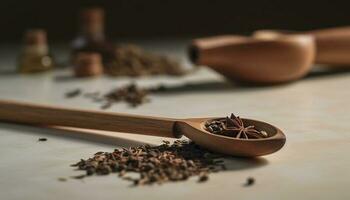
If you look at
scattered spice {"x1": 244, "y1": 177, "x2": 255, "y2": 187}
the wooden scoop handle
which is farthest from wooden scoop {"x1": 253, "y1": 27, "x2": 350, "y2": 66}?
scattered spice {"x1": 244, "y1": 177, "x2": 255, "y2": 187}

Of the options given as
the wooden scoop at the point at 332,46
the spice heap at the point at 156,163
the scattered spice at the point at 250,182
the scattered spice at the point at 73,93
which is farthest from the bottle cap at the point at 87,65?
the scattered spice at the point at 250,182

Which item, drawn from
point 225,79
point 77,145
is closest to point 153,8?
point 225,79

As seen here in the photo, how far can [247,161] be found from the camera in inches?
40.8

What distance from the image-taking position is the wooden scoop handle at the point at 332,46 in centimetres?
178

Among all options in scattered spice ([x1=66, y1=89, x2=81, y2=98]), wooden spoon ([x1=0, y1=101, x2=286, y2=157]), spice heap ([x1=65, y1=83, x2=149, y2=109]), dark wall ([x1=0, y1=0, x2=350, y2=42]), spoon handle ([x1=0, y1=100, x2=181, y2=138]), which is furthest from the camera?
dark wall ([x1=0, y1=0, x2=350, y2=42])

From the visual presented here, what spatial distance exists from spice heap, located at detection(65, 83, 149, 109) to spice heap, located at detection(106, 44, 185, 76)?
27cm

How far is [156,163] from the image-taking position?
1.00m

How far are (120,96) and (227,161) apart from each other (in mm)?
559

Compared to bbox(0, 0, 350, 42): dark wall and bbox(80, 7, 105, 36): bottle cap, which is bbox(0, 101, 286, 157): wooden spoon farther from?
bbox(0, 0, 350, 42): dark wall

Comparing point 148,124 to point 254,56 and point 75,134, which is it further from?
point 254,56

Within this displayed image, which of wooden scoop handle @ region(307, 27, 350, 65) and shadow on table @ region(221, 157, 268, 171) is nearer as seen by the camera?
shadow on table @ region(221, 157, 268, 171)

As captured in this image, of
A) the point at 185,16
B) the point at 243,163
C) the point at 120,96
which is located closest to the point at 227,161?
the point at 243,163

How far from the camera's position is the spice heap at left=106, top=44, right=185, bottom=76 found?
1.91 metres

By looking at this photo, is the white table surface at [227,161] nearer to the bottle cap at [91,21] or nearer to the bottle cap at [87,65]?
the bottle cap at [87,65]
